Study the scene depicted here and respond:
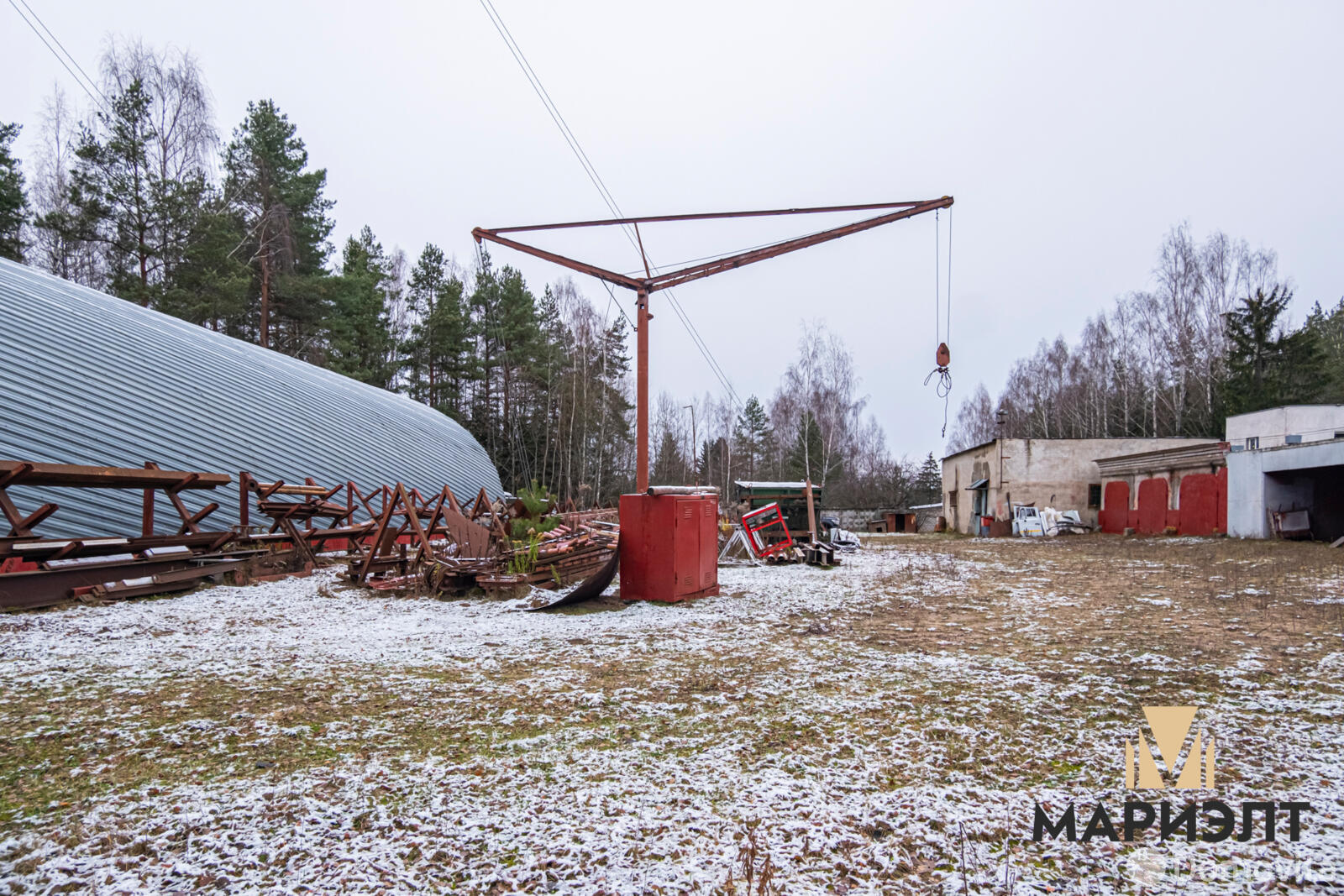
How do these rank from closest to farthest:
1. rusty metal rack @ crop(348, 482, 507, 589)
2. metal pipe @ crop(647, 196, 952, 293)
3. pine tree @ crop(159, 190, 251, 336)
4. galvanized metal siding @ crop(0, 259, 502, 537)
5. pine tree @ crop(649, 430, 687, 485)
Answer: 1. rusty metal rack @ crop(348, 482, 507, 589)
2. galvanized metal siding @ crop(0, 259, 502, 537)
3. metal pipe @ crop(647, 196, 952, 293)
4. pine tree @ crop(159, 190, 251, 336)
5. pine tree @ crop(649, 430, 687, 485)

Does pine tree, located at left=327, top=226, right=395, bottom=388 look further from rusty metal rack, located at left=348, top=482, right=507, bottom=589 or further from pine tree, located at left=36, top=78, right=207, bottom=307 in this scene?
rusty metal rack, located at left=348, top=482, right=507, bottom=589

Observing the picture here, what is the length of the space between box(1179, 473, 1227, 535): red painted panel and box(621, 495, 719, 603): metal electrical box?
2140 cm

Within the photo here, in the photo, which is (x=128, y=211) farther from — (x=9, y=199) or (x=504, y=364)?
(x=504, y=364)

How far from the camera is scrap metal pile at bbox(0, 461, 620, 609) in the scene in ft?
24.4

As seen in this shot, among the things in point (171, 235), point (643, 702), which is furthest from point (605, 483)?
point (643, 702)

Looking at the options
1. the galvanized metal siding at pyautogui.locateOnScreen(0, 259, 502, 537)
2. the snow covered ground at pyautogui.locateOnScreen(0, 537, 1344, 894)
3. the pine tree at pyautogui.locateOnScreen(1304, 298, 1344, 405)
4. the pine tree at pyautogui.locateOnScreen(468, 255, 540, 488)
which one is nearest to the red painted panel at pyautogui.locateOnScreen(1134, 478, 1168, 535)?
the pine tree at pyautogui.locateOnScreen(1304, 298, 1344, 405)

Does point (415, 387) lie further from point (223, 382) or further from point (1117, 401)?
point (1117, 401)

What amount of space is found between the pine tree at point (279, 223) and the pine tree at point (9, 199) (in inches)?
251

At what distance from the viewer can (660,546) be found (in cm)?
831

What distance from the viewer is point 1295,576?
10562 mm

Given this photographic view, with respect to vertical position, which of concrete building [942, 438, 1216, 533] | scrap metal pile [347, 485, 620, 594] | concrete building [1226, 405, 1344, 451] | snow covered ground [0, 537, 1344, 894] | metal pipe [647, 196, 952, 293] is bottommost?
snow covered ground [0, 537, 1344, 894]

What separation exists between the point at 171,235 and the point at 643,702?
1097 inches

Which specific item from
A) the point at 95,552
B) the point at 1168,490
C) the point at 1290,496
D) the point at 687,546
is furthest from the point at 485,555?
the point at 1168,490

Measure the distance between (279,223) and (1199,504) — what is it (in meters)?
36.6
